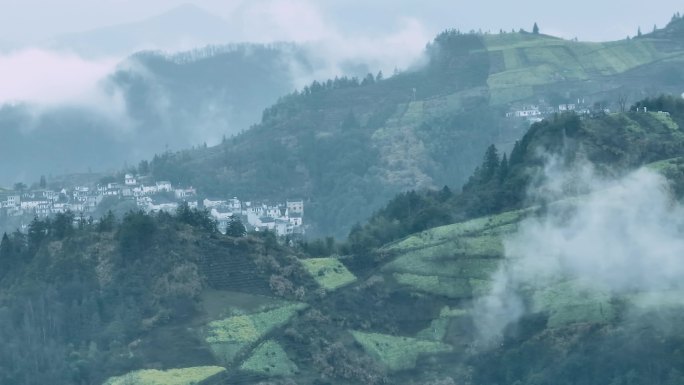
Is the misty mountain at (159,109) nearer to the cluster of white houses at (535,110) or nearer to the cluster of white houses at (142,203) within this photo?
the cluster of white houses at (142,203)

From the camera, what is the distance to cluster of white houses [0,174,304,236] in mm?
91062

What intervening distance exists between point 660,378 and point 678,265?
5.66 meters

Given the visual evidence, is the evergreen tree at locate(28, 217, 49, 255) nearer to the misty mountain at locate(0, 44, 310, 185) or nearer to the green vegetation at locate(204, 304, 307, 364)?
the green vegetation at locate(204, 304, 307, 364)

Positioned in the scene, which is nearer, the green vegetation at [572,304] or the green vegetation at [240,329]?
the green vegetation at [572,304]

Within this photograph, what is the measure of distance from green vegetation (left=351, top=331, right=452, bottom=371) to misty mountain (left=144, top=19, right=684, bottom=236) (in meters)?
38.6

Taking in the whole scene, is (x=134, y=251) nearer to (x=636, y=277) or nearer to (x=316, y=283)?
(x=316, y=283)

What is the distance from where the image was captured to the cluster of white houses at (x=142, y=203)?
299 ft

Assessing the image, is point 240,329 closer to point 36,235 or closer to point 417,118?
point 36,235

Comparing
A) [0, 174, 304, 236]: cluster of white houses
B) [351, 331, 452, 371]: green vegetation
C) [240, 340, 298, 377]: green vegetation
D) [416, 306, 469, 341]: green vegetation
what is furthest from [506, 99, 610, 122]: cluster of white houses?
[240, 340, 298, 377]: green vegetation

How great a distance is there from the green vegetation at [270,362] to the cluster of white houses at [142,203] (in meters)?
38.4

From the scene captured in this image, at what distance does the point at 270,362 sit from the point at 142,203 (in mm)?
45641

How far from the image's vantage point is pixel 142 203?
9362 cm

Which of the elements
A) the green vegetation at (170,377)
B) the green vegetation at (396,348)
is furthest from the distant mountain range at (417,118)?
the green vegetation at (170,377)

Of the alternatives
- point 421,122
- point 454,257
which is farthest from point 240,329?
point 421,122
